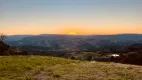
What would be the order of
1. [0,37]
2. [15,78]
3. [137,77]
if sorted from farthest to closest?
[0,37]
[137,77]
[15,78]

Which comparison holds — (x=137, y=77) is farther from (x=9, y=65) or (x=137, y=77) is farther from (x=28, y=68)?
(x=9, y=65)

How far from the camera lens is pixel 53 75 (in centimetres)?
2923

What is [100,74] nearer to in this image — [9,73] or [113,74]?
[113,74]

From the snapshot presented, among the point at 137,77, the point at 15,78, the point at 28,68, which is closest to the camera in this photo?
the point at 15,78

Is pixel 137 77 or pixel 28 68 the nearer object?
pixel 137 77

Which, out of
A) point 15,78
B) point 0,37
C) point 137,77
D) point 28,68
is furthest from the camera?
point 0,37

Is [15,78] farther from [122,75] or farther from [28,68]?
[122,75]

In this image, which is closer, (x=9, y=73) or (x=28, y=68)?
(x=9, y=73)

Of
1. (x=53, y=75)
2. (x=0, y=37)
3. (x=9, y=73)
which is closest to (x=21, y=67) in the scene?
(x=9, y=73)

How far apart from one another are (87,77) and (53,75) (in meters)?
4.12

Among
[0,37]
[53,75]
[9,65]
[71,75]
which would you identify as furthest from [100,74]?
[0,37]

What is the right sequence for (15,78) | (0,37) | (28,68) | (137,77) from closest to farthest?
(15,78)
(137,77)
(28,68)
(0,37)

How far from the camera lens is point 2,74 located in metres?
29.5

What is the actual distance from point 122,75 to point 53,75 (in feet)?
28.2
